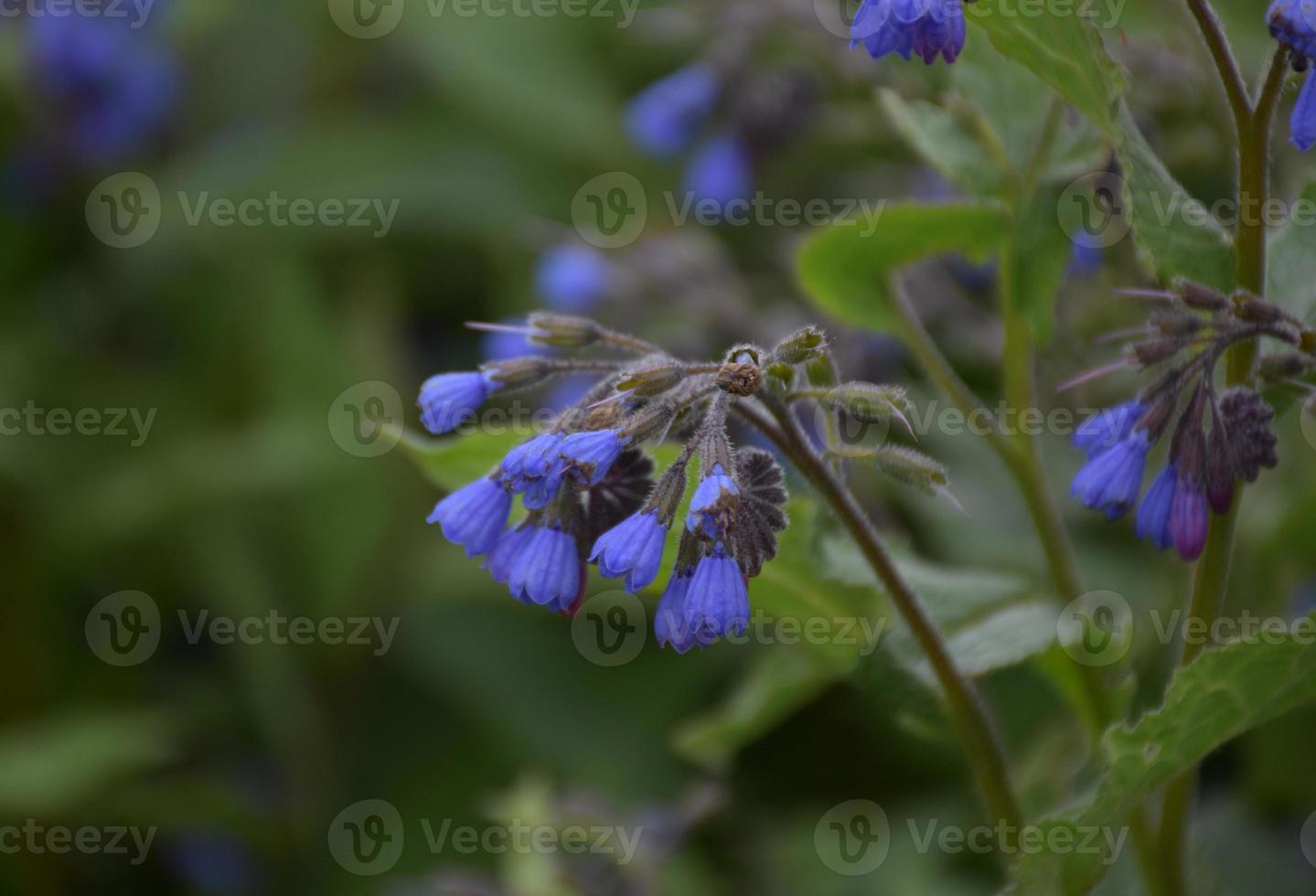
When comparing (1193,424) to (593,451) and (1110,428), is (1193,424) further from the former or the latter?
(593,451)

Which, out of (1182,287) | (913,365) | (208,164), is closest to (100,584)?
(208,164)

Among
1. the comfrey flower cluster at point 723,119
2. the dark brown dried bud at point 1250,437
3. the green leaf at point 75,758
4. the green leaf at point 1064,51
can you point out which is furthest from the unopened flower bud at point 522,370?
the green leaf at point 75,758

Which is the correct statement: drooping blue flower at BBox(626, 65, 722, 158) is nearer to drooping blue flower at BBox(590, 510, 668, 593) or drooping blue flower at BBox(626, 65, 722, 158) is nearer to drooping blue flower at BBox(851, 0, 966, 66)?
drooping blue flower at BBox(851, 0, 966, 66)

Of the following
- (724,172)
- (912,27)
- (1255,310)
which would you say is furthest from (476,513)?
(724,172)

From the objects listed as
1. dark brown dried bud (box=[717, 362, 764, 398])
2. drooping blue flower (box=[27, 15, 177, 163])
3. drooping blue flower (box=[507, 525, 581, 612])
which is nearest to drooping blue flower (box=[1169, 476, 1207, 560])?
dark brown dried bud (box=[717, 362, 764, 398])

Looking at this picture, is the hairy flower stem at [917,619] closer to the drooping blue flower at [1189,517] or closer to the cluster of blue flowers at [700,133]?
the drooping blue flower at [1189,517]

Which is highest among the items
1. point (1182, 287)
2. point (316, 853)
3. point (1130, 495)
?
point (1182, 287)

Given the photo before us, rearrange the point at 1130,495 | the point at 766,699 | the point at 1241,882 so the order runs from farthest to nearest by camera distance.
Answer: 1. the point at 1241,882
2. the point at 766,699
3. the point at 1130,495

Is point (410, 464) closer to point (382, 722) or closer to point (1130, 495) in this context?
point (382, 722)
